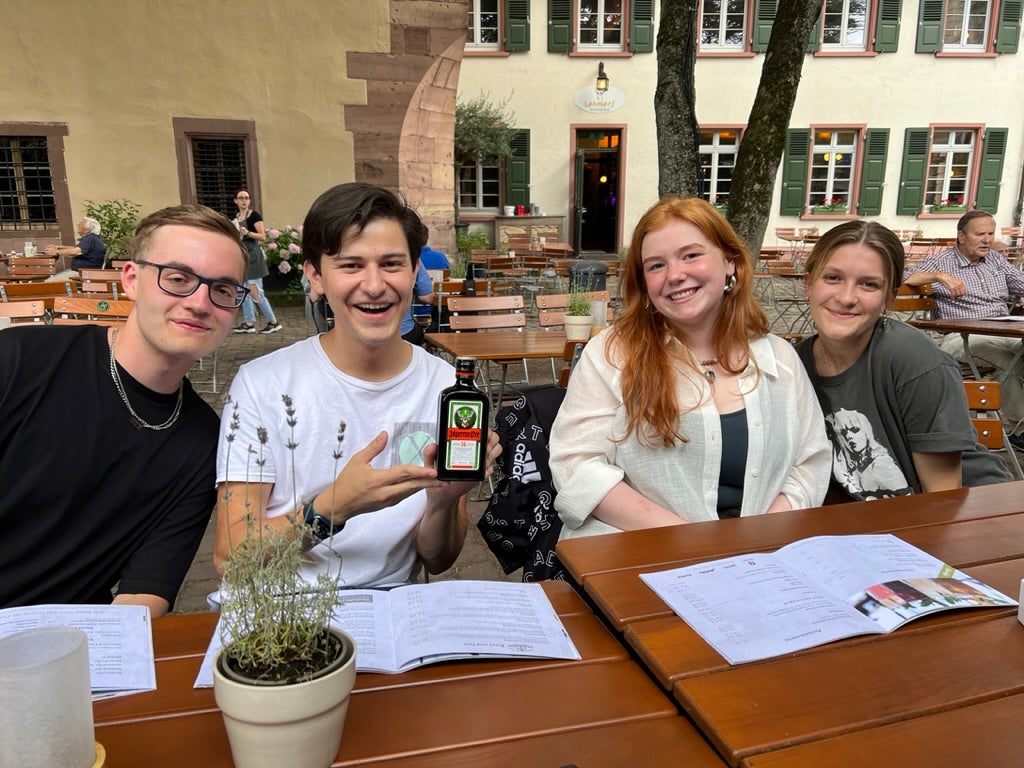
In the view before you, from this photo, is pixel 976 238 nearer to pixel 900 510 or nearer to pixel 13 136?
pixel 900 510

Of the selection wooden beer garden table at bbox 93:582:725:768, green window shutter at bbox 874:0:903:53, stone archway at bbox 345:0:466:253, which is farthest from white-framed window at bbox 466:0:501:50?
wooden beer garden table at bbox 93:582:725:768

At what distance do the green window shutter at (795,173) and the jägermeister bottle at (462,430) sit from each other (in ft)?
56.3

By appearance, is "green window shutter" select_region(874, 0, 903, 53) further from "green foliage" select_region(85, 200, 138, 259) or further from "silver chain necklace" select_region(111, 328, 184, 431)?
"silver chain necklace" select_region(111, 328, 184, 431)

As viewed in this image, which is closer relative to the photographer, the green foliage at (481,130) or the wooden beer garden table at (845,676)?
the wooden beer garden table at (845,676)

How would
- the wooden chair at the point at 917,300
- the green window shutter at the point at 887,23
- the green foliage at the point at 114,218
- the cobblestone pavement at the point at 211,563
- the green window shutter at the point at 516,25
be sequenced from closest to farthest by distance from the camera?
the cobblestone pavement at the point at 211,563
the wooden chair at the point at 917,300
the green foliage at the point at 114,218
the green window shutter at the point at 516,25
the green window shutter at the point at 887,23

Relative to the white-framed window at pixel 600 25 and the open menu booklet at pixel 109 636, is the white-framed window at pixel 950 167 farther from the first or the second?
the open menu booklet at pixel 109 636

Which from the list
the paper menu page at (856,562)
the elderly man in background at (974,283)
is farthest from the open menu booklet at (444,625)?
the elderly man in background at (974,283)

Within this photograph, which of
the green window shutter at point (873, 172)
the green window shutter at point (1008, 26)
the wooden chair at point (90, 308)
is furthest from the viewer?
the green window shutter at point (873, 172)

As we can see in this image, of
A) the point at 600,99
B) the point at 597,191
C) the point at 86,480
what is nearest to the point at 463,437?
the point at 86,480

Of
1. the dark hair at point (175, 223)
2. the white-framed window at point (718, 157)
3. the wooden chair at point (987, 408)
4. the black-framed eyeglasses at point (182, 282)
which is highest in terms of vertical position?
the white-framed window at point (718, 157)

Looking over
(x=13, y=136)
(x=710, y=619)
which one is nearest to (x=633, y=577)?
(x=710, y=619)

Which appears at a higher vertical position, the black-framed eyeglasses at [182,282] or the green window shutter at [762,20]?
the green window shutter at [762,20]

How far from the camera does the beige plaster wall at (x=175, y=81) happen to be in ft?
33.0

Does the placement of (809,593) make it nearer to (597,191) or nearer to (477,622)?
(477,622)
